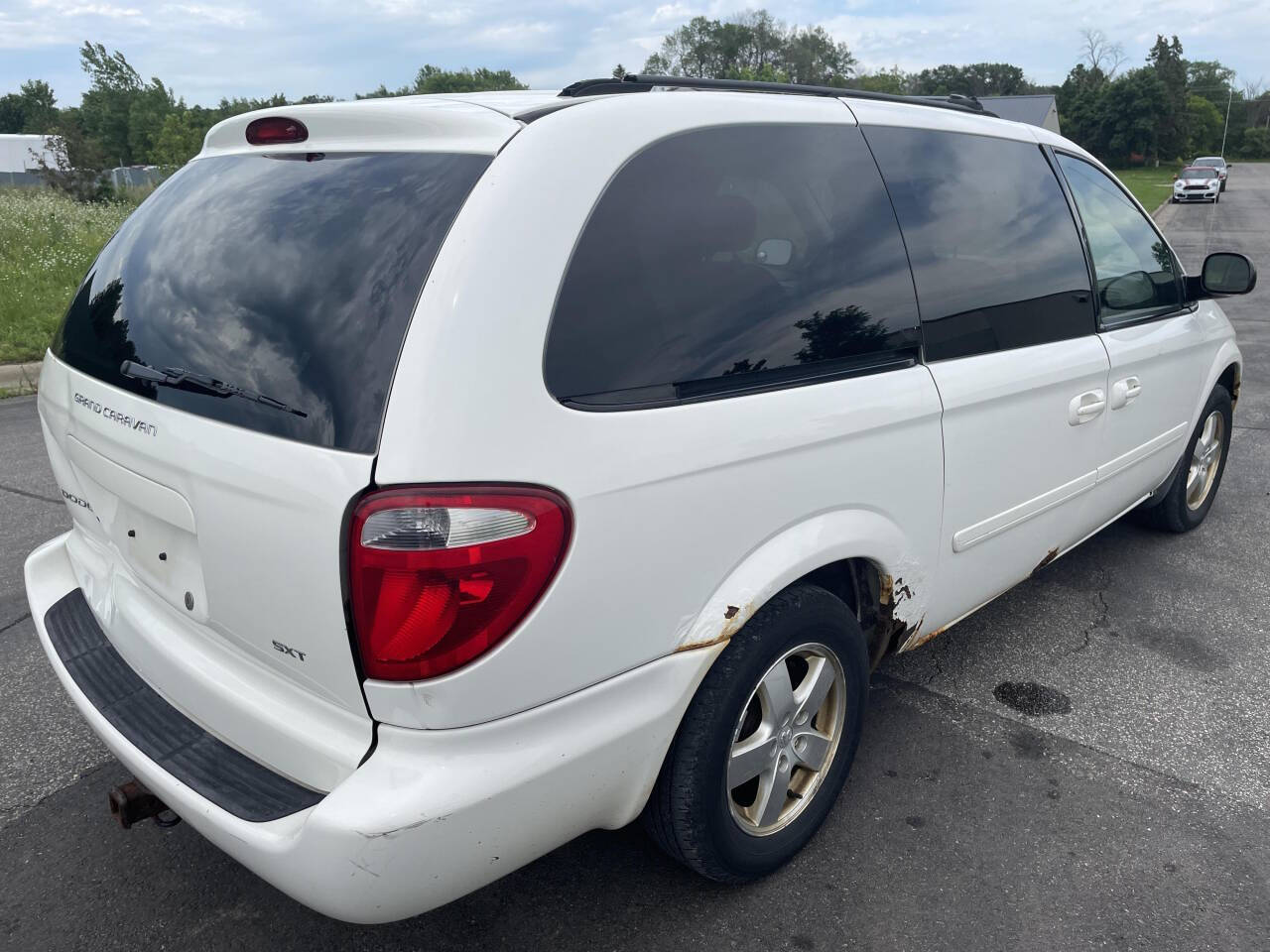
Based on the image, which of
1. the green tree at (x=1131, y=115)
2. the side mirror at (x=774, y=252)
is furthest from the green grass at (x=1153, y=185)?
the side mirror at (x=774, y=252)

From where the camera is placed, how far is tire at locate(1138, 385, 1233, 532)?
14.2ft

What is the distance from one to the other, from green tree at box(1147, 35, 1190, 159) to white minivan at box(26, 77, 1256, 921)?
84537 mm

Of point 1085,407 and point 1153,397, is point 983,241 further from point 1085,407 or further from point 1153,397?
point 1153,397

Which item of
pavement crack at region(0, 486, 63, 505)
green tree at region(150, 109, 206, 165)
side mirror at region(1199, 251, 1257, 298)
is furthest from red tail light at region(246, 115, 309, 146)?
green tree at region(150, 109, 206, 165)

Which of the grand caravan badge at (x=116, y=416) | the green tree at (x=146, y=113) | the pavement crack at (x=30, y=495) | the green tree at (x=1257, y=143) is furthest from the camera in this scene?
the green tree at (x=1257, y=143)

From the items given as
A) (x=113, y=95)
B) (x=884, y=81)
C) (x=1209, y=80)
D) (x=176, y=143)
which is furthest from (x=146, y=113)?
(x=1209, y=80)

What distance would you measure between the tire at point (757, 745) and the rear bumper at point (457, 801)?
0.36 ft

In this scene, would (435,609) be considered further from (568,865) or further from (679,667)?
(568,865)

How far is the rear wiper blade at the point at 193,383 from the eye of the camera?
1.73 meters

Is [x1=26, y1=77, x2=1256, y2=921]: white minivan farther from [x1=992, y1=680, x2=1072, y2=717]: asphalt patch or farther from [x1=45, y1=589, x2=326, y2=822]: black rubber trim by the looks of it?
[x1=992, y1=680, x2=1072, y2=717]: asphalt patch

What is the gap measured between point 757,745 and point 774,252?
1.14 metres

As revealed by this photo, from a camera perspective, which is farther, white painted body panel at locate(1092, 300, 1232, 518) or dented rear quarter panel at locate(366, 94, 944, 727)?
white painted body panel at locate(1092, 300, 1232, 518)

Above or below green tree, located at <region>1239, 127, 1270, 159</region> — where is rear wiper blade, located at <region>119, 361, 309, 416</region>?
below

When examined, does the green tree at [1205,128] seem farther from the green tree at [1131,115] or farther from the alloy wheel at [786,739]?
the alloy wheel at [786,739]
